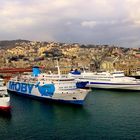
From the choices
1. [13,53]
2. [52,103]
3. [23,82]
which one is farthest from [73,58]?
[52,103]

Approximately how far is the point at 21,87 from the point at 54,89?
458 inches

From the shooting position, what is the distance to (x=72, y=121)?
1474 inches

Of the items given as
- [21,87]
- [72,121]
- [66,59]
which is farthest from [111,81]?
[66,59]

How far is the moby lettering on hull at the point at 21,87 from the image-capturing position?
5714cm

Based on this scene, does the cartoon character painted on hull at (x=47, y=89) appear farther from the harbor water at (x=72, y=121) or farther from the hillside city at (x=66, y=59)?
the hillside city at (x=66, y=59)

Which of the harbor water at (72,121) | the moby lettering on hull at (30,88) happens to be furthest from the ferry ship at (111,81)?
the harbor water at (72,121)

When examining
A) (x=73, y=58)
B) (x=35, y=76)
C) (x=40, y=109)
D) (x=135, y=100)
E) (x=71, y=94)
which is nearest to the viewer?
(x=40, y=109)

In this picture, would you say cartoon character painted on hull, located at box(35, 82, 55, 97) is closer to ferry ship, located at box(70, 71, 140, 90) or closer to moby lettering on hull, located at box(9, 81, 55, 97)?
moby lettering on hull, located at box(9, 81, 55, 97)

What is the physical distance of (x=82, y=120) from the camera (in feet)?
125

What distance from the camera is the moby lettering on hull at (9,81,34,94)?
187ft

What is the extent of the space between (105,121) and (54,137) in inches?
298

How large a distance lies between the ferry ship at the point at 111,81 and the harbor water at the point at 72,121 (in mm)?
16612

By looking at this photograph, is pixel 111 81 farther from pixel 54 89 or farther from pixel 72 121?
pixel 72 121

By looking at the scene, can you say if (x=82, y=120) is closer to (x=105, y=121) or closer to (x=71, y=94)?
(x=105, y=121)
